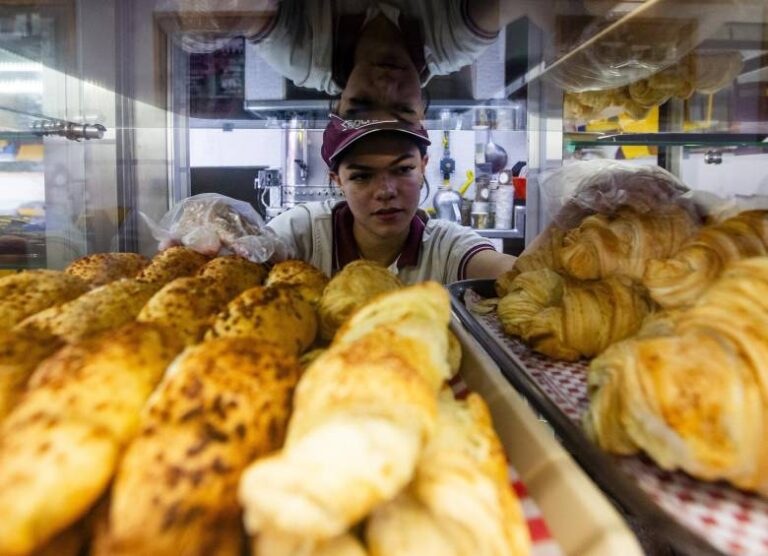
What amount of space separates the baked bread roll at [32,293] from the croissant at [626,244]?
1.08 meters

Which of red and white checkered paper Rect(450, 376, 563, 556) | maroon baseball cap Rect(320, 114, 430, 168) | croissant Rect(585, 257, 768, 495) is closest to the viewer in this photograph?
red and white checkered paper Rect(450, 376, 563, 556)

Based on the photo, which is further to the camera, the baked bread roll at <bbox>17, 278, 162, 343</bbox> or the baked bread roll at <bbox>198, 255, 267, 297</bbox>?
the baked bread roll at <bbox>198, 255, 267, 297</bbox>

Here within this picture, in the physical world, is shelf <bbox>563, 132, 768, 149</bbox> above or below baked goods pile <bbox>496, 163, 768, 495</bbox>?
above

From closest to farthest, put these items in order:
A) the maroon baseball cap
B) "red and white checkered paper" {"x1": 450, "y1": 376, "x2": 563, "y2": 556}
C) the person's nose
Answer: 1. "red and white checkered paper" {"x1": 450, "y1": 376, "x2": 563, "y2": 556}
2. the maroon baseball cap
3. the person's nose

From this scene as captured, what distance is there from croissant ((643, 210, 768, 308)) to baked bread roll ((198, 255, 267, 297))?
0.81 m

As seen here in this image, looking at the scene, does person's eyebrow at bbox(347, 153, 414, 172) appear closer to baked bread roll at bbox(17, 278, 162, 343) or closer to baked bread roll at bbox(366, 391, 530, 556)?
baked bread roll at bbox(17, 278, 162, 343)

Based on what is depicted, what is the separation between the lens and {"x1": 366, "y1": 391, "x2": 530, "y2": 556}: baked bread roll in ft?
1.70

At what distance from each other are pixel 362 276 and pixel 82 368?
642 mm

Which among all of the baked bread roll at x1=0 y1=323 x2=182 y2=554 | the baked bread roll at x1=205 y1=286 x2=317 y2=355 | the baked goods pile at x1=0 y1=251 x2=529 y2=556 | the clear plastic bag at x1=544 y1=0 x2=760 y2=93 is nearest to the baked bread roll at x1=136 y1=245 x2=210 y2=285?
the baked bread roll at x1=205 y1=286 x2=317 y2=355

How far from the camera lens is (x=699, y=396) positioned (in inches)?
28.9

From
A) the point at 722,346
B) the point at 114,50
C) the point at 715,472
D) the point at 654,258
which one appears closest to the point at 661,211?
the point at 654,258

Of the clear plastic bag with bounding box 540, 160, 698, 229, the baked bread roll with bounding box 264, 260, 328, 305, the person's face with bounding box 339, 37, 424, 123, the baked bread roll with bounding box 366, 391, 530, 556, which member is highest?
the person's face with bounding box 339, 37, 424, 123

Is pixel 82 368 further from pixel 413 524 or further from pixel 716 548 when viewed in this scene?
pixel 716 548

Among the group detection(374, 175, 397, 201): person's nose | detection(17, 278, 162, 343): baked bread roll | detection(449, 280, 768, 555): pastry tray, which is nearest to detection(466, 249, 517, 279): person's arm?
detection(374, 175, 397, 201): person's nose
